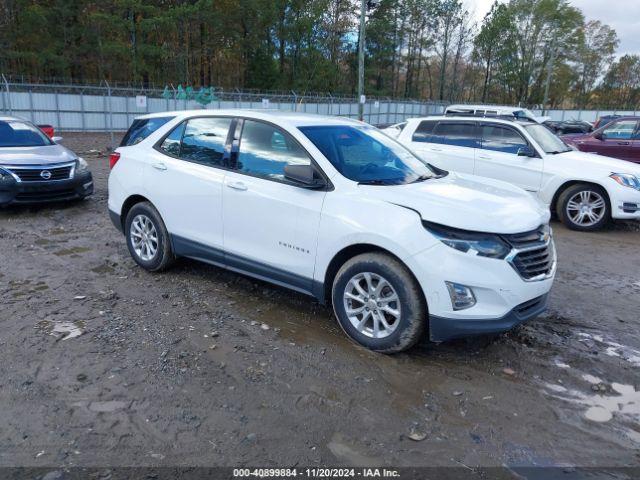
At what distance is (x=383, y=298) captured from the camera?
3.82 m

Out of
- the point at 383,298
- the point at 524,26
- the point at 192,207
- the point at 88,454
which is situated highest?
the point at 524,26

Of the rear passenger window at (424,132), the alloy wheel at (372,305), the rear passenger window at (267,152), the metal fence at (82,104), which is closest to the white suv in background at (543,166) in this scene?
the rear passenger window at (424,132)

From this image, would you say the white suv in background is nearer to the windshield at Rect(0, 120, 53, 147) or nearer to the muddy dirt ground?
the muddy dirt ground

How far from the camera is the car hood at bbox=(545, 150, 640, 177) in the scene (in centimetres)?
822

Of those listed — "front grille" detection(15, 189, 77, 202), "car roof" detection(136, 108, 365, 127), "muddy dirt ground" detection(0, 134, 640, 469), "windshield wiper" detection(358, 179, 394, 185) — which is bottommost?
"muddy dirt ground" detection(0, 134, 640, 469)

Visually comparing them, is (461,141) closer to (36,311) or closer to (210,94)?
(36,311)

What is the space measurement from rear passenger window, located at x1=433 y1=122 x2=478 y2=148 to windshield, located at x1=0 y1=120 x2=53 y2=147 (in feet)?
23.4

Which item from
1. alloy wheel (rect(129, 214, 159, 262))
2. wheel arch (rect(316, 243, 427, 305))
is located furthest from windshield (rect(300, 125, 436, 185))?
alloy wheel (rect(129, 214, 159, 262))

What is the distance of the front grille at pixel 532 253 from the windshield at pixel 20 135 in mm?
8302

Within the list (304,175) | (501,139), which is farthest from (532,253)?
(501,139)

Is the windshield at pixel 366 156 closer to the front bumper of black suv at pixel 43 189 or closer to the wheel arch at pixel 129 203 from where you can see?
the wheel arch at pixel 129 203

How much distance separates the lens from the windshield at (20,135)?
864 centimetres

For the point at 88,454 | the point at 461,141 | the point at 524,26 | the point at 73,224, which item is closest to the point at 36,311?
the point at 88,454

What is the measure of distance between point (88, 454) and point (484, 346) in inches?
115
